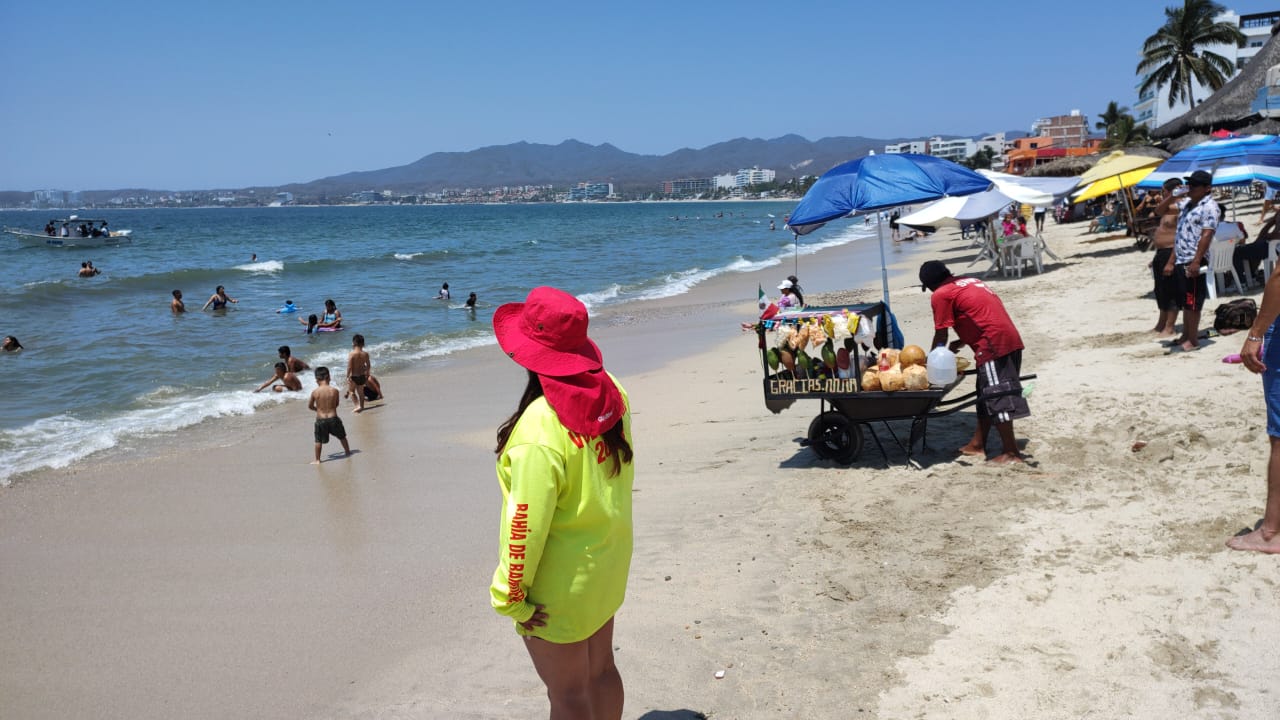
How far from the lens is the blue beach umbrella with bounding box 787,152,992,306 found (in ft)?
23.3

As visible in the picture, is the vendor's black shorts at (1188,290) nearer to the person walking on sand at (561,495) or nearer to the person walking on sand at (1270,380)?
the person walking on sand at (1270,380)

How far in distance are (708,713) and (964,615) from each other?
148 centimetres

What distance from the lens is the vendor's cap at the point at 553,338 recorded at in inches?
101

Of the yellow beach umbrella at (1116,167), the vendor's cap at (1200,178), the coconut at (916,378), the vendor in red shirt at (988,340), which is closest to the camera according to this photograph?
the vendor in red shirt at (988,340)

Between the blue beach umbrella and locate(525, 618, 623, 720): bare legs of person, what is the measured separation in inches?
196

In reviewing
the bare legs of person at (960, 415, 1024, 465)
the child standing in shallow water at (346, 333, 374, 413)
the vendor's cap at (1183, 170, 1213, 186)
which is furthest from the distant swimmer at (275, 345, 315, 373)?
the vendor's cap at (1183, 170, 1213, 186)

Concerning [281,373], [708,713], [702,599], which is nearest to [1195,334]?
[702,599]

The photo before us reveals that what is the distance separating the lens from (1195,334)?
8.44 m

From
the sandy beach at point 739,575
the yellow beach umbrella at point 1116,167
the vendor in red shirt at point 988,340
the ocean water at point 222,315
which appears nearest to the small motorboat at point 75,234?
the ocean water at point 222,315

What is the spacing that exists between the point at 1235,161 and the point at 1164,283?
5.99 meters

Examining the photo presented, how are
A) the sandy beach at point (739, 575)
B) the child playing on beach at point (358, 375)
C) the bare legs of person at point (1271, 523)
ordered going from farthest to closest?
the child playing on beach at point (358, 375) < the bare legs of person at point (1271, 523) < the sandy beach at point (739, 575)

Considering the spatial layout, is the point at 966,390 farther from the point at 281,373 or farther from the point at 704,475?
the point at 281,373

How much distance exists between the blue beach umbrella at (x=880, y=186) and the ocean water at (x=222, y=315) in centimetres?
807

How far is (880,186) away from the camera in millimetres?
7172
